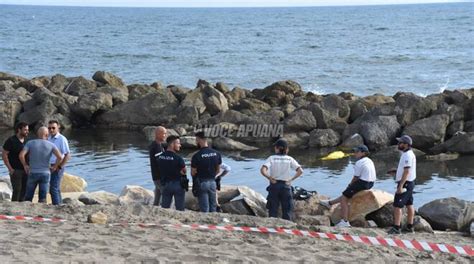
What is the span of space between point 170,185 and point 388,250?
398cm

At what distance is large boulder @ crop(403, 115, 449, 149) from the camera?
984 inches

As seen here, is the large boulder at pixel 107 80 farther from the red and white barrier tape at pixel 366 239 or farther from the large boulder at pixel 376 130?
the red and white barrier tape at pixel 366 239

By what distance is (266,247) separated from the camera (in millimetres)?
11031

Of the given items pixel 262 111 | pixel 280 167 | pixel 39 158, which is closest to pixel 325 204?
pixel 280 167

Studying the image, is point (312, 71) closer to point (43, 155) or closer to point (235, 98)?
point (235, 98)

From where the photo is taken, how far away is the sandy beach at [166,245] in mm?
10203

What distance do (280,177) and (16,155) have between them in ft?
14.5

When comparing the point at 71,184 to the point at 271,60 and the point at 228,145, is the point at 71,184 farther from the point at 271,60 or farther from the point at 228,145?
the point at 271,60

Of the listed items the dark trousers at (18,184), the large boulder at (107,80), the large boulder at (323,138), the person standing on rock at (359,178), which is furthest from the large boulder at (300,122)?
the dark trousers at (18,184)

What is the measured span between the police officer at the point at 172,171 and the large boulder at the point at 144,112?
15.3 meters

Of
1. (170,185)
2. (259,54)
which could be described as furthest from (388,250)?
(259,54)

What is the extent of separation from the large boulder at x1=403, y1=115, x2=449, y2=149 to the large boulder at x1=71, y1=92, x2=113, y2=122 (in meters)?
11.3

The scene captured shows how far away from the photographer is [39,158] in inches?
525

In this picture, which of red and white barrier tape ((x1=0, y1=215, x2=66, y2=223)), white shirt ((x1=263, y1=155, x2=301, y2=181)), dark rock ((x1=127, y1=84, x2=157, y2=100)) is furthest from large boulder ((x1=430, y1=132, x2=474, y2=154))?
red and white barrier tape ((x1=0, y1=215, x2=66, y2=223))
